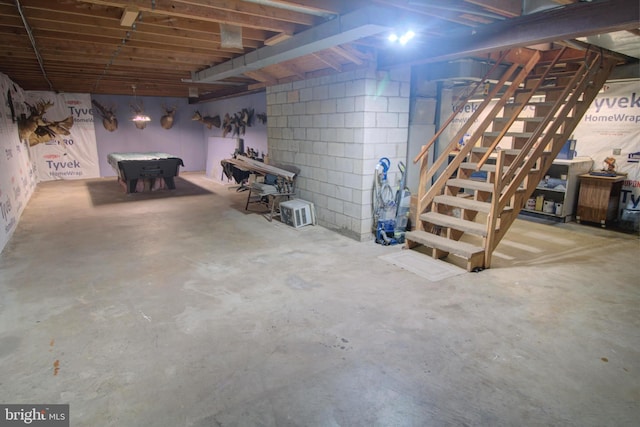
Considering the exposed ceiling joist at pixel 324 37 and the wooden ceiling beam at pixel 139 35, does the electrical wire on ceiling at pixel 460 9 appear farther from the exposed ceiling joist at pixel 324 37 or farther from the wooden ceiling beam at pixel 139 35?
the wooden ceiling beam at pixel 139 35

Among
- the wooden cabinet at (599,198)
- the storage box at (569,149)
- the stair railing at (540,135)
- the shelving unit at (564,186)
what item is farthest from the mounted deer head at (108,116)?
the wooden cabinet at (599,198)

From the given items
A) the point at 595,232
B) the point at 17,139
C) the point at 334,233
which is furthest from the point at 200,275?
the point at 17,139

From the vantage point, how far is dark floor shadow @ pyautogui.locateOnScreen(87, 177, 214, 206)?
784cm

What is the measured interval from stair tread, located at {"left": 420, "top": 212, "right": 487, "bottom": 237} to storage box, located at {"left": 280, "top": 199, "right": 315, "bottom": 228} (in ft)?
6.16

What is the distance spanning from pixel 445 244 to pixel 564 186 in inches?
121

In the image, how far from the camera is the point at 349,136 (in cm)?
505

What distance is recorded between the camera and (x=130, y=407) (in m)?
2.05

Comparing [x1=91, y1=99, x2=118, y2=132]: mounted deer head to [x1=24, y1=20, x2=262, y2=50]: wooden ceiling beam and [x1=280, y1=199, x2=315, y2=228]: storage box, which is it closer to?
[x1=24, y1=20, x2=262, y2=50]: wooden ceiling beam

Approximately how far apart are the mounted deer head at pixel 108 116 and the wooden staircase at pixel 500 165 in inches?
391

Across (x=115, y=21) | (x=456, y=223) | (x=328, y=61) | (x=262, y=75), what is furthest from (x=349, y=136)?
(x=115, y=21)

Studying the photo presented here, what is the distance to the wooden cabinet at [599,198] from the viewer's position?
5453mm

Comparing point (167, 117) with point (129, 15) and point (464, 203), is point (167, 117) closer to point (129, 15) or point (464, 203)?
point (129, 15)

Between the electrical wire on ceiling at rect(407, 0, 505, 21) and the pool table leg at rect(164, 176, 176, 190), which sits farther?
the pool table leg at rect(164, 176, 176, 190)

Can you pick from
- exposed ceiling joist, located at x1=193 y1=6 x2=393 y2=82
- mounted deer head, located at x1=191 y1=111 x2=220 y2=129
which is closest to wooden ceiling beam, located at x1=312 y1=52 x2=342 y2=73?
exposed ceiling joist, located at x1=193 y1=6 x2=393 y2=82
